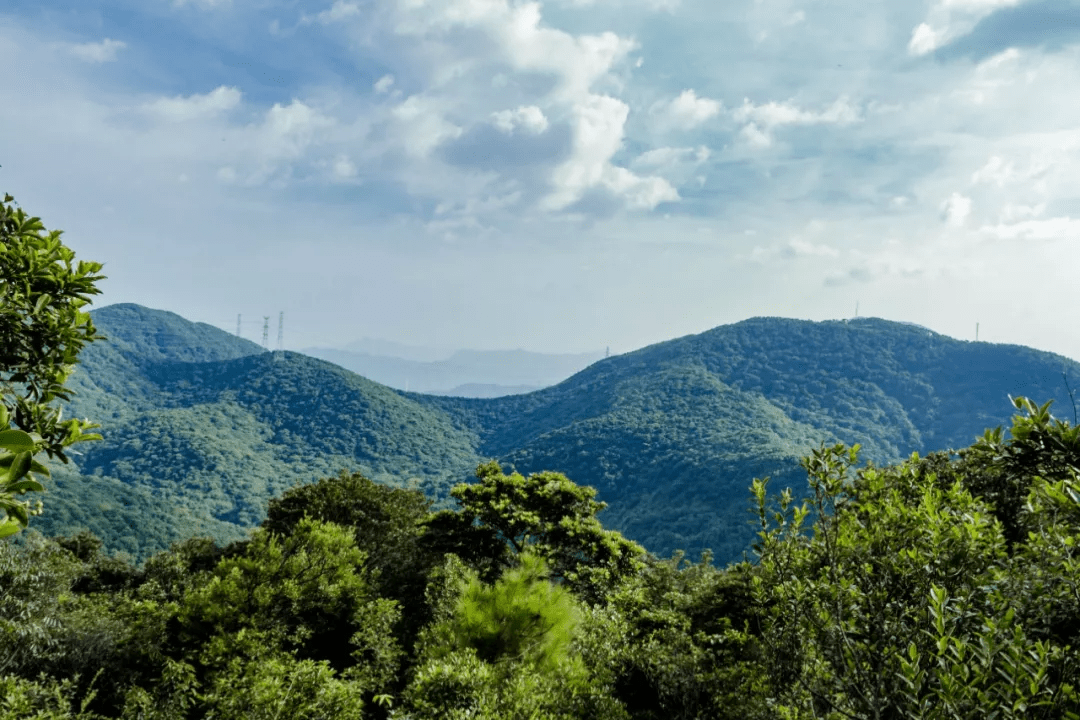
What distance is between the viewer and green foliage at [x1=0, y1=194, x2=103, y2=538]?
3.87 meters

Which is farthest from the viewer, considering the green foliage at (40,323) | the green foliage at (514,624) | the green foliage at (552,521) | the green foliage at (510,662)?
the green foliage at (552,521)

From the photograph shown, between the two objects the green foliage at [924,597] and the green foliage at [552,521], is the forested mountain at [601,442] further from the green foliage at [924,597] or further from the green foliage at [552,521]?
the green foliage at [924,597]

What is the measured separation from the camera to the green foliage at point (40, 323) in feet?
12.7

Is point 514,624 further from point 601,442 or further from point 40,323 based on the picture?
point 601,442

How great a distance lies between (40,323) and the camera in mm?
4145

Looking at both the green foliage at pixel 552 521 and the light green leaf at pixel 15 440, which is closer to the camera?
the light green leaf at pixel 15 440

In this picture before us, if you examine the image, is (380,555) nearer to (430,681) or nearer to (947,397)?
(430,681)

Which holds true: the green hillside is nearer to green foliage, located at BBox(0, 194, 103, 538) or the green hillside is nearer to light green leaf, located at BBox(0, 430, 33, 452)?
green foliage, located at BBox(0, 194, 103, 538)

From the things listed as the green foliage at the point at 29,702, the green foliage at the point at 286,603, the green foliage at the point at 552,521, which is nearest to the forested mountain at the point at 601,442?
the green foliage at the point at 552,521

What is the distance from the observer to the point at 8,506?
9.16ft

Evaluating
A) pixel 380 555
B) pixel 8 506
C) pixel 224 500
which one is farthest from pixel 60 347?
pixel 224 500

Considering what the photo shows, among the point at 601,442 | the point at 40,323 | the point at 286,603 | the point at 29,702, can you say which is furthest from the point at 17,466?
the point at 601,442

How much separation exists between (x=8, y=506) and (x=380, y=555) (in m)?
21.9

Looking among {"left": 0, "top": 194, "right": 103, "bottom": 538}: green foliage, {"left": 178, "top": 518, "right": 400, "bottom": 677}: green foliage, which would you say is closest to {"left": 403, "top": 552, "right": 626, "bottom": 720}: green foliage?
{"left": 178, "top": 518, "right": 400, "bottom": 677}: green foliage
